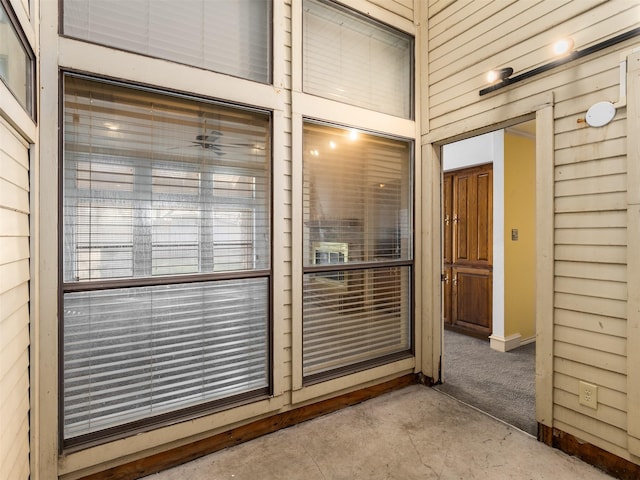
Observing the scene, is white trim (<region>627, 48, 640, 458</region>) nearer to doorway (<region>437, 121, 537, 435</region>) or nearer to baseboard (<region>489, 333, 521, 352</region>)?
doorway (<region>437, 121, 537, 435</region>)

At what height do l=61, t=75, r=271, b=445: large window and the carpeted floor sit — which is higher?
l=61, t=75, r=271, b=445: large window

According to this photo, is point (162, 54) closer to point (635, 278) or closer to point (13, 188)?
point (13, 188)

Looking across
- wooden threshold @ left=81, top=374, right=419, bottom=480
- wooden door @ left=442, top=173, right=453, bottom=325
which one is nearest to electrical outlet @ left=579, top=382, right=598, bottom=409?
wooden threshold @ left=81, top=374, right=419, bottom=480

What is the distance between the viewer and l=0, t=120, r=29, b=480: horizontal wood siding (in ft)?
3.98

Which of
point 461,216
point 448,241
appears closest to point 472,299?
point 448,241

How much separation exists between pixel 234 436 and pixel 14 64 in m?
2.19

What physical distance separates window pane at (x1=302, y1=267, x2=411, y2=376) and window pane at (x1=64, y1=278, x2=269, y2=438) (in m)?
0.37

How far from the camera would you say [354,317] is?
8.66 ft

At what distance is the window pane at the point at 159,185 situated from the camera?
1731mm

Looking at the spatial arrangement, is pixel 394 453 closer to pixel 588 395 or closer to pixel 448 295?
pixel 588 395

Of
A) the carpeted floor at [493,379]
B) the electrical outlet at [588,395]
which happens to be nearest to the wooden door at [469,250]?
the carpeted floor at [493,379]


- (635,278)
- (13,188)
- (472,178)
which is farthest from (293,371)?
(472,178)

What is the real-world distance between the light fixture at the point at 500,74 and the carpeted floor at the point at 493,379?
2.35 m

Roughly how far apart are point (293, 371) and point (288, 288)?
0.57 metres
